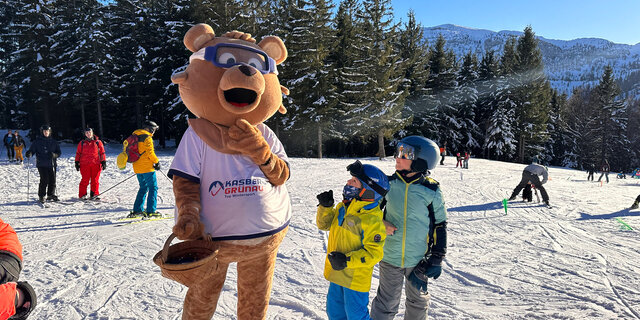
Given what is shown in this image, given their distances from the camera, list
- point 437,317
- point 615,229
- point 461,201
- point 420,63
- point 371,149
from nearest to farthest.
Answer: point 437,317 → point 615,229 → point 461,201 → point 420,63 → point 371,149

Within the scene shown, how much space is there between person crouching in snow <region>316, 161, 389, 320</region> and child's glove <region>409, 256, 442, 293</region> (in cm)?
44

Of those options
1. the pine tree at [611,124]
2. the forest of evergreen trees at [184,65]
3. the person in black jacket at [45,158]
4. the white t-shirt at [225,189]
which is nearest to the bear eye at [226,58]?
the white t-shirt at [225,189]

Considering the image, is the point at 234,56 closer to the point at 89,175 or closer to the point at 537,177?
the point at 89,175

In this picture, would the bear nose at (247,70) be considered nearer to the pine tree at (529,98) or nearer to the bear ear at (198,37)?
the bear ear at (198,37)

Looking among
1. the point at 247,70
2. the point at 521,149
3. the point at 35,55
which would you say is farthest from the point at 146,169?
the point at 521,149

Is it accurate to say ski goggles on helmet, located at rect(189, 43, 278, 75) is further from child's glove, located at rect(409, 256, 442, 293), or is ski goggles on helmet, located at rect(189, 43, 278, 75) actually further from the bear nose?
child's glove, located at rect(409, 256, 442, 293)

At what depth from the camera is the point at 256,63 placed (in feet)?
7.39

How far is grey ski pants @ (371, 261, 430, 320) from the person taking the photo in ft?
8.72

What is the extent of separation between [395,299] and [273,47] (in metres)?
2.17

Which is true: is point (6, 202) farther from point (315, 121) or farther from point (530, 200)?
point (315, 121)

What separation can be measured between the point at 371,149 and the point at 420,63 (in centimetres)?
870

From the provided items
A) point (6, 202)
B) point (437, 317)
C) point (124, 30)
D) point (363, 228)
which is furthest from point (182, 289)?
point (124, 30)

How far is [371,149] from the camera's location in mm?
31562

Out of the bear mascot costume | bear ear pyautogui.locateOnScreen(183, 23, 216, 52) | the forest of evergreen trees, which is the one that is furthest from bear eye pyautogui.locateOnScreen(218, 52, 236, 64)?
the forest of evergreen trees
